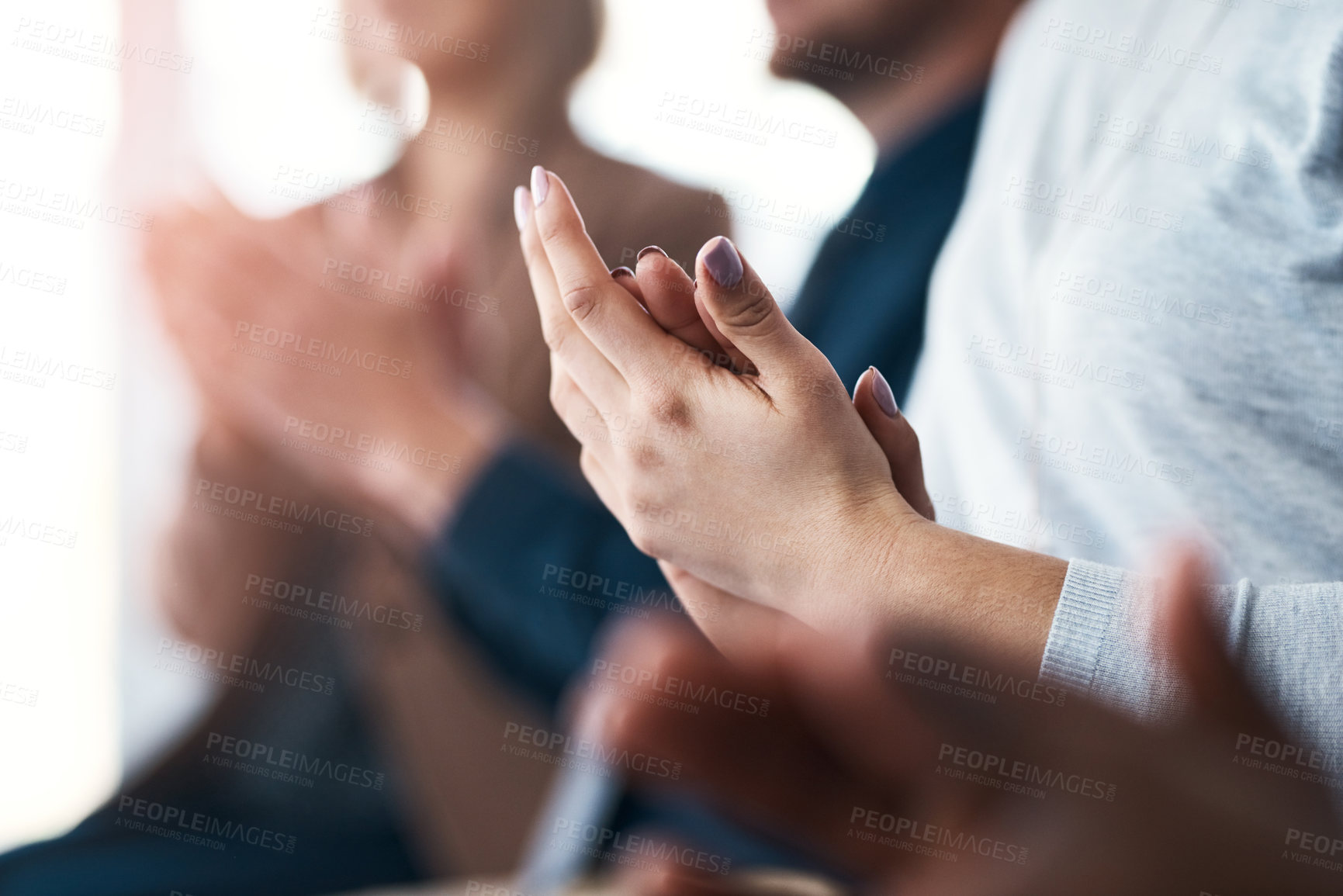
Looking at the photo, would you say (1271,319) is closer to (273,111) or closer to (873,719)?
(873,719)

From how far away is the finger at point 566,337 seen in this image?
1.48 feet

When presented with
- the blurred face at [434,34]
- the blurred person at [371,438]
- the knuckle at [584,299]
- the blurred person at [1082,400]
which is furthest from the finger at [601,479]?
the blurred face at [434,34]

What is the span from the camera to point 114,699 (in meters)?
0.80

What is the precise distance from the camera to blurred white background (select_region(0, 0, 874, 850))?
73 centimetres

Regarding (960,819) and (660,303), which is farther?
(660,303)

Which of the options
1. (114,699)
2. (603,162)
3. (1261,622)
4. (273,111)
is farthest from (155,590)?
(1261,622)

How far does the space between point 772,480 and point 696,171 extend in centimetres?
45

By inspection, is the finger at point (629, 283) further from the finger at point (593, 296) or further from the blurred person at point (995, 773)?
the blurred person at point (995, 773)

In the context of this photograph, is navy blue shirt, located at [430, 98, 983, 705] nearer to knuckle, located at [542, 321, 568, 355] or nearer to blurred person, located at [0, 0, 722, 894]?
blurred person, located at [0, 0, 722, 894]

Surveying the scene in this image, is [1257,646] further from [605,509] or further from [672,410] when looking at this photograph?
[605,509]

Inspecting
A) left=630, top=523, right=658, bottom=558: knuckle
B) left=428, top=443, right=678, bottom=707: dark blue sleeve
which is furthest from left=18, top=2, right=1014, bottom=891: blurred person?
left=630, top=523, right=658, bottom=558: knuckle

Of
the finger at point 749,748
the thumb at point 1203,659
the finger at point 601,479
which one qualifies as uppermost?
the thumb at point 1203,659

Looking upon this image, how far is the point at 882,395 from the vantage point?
1.42 ft

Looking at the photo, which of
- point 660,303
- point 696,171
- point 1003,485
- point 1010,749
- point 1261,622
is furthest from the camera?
point 696,171
